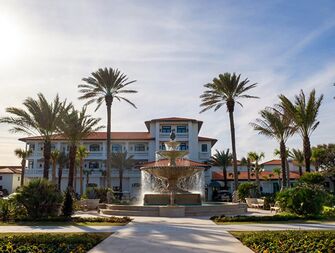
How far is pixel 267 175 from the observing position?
6359cm

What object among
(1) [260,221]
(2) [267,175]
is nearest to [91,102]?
(1) [260,221]

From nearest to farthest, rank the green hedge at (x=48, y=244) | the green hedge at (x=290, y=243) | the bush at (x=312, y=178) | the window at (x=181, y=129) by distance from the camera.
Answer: the green hedge at (x=290, y=243) → the green hedge at (x=48, y=244) → the bush at (x=312, y=178) → the window at (x=181, y=129)

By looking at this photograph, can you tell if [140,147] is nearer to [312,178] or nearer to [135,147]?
[135,147]

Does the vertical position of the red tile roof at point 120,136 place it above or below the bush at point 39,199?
above

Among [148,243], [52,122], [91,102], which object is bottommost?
[148,243]

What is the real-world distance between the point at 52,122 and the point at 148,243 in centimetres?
2069

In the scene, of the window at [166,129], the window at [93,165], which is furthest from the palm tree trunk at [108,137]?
the window at [93,165]

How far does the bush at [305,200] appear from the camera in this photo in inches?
685

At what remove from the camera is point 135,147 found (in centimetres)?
5825

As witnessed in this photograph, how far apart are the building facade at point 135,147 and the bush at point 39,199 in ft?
124

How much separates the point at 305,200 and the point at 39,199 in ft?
41.3

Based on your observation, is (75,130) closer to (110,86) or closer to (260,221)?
(110,86)

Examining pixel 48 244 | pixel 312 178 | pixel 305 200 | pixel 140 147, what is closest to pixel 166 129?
pixel 140 147

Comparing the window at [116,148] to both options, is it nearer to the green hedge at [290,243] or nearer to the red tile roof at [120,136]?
the red tile roof at [120,136]
